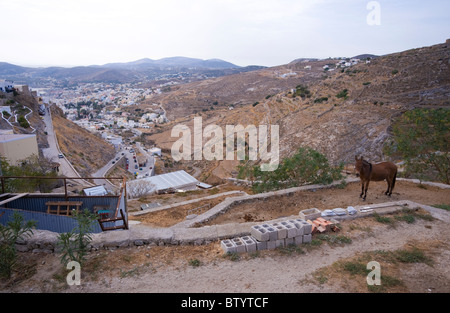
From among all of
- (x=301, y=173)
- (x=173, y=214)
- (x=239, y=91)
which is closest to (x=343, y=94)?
(x=301, y=173)

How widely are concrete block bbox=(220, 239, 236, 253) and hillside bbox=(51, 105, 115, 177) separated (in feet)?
94.4

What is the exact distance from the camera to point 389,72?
34.1 m

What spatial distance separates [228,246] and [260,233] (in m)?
0.65

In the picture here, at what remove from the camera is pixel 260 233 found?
5242 mm

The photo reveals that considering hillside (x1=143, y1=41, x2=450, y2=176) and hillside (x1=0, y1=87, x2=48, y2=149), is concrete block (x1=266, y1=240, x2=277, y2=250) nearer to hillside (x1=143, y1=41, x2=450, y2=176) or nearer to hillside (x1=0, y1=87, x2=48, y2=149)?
hillside (x1=143, y1=41, x2=450, y2=176)

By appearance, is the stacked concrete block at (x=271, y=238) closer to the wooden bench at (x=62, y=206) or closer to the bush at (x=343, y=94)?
the wooden bench at (x=62, y=206)

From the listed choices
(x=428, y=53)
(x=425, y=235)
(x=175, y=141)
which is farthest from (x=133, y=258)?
(x=175, y=141)

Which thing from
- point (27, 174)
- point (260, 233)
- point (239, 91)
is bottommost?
point (27, 174)

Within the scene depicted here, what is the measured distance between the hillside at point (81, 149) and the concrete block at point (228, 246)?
28.8 metres

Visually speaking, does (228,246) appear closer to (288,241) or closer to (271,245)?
(271,245)

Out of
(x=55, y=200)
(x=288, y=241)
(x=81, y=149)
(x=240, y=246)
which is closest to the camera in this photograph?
(x=240, y=246)

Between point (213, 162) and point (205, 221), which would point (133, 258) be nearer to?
point (205, 221)

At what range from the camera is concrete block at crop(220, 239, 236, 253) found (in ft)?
16.9

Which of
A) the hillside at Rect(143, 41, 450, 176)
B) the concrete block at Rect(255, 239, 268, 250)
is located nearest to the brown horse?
the concrete block at Rect(255, 239, 268, 250)
